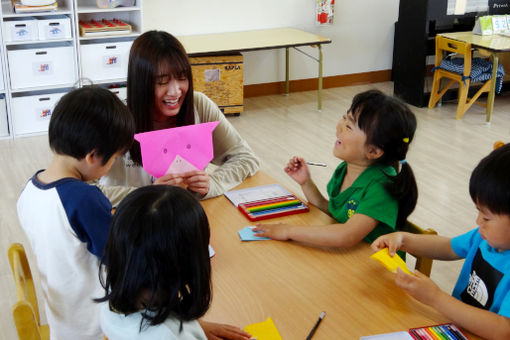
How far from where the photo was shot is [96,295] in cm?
146

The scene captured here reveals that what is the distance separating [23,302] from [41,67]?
12.3 ft

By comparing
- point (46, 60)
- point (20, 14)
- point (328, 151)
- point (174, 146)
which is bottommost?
point (328, 151)

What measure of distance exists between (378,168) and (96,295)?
2.90ft

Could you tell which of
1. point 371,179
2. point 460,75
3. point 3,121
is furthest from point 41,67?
point 371,179

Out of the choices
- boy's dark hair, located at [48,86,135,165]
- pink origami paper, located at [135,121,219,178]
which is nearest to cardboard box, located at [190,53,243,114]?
pink origami paper, located at [135,121,219,178]

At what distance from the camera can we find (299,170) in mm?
2012

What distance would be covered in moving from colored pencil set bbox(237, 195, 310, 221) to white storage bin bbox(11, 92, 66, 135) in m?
3.22

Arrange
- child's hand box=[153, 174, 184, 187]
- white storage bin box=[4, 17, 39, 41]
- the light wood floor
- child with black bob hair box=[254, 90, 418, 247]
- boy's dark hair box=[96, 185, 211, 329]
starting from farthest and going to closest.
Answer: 1. white storage bin box=[4, 17, 39, 41]
2. the light wood floor
3. child's hand box=[153, 174, 184, 187]
4. child with black bob hair box=[254, 90, 418, 247]
5. boy's dark hair box=[96, 185, 211, 329]

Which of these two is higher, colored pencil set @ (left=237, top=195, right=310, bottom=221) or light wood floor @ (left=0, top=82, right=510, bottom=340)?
colored pencil set @ (left=237, top=195, right=310, bottom=221)

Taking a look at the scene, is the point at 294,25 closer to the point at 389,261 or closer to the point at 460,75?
the point at 460,75

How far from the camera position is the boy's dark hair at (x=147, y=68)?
6.39ft

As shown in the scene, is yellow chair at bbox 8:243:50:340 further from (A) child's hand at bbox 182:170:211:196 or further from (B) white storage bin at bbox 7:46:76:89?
(B) white storage bin at bbox 7:46:76:89

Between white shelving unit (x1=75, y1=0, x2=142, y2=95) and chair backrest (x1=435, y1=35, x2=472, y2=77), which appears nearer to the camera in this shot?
white shelving unit (x1=75, y1=0, x2=142, y2=95)

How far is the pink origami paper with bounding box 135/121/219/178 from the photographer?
5.69ft
